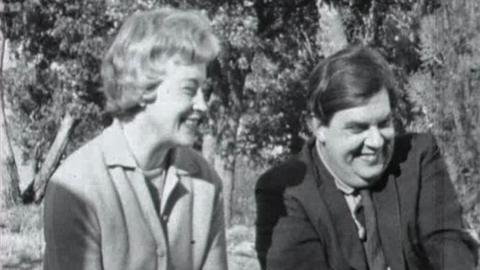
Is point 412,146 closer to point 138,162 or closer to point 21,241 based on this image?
point 138,162

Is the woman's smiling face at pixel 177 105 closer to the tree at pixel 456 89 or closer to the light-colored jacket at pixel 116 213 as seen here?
the light-colored jacket at pixel 116 213

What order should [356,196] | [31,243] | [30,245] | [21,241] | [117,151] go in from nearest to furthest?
[117,151] → [356,196] → [30,245] → [31,243] → [21,241]

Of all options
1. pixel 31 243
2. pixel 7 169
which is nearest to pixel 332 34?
pixel 31 243

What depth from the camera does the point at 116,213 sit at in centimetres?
307

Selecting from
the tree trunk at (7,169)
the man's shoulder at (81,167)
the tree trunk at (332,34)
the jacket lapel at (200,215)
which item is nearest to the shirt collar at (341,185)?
the jacket lapel at (200,215)

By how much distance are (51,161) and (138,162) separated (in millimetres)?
22482

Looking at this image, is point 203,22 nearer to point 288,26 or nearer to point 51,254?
point 51,254

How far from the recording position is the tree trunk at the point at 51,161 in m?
24.4

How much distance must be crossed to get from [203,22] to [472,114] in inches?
62.0

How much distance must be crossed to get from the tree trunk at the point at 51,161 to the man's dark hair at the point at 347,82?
20.9 metres

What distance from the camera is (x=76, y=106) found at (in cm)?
2258

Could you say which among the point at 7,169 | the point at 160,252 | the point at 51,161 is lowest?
the point at 51,161

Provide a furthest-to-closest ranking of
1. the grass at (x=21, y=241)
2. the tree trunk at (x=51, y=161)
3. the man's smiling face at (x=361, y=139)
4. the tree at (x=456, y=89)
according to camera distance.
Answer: the tree trunk at (x=51, y=161) < the grass at (x=21, y=241) < the tree at (x=456, y=89) < the man's smiling face at (x=361, y=139)

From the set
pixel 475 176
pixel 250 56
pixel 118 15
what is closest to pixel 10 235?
pixel 118 15
